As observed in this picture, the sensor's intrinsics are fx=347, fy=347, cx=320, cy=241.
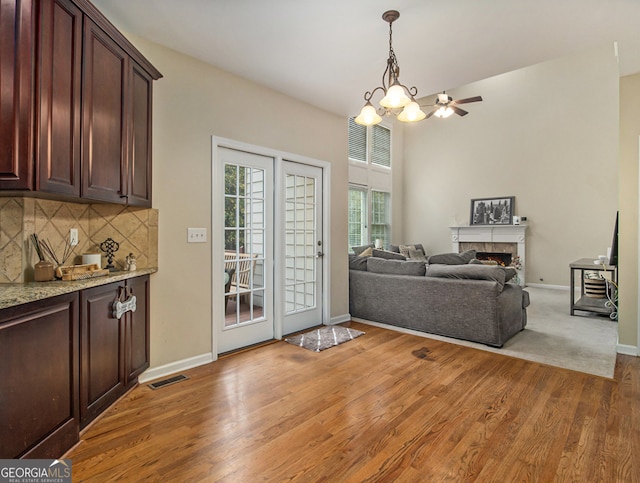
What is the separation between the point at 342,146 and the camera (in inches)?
179

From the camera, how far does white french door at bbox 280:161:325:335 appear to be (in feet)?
12.9

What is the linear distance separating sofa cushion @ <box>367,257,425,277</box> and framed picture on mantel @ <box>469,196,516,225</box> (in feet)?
15.3

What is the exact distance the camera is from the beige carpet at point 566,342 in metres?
3.15

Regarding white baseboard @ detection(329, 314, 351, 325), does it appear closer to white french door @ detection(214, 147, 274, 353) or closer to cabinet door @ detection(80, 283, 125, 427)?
white french door @ detection(214, 147, 274, 353)

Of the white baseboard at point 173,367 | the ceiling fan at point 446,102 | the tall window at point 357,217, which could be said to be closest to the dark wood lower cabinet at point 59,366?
the white baseboard at point 173,367

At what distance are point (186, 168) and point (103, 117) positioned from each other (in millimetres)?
860

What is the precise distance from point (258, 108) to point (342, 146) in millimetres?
1372

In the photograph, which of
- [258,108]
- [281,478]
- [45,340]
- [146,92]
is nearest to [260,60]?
[258,108]

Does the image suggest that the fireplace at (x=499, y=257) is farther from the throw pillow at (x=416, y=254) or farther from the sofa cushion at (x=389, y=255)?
the sofa cushion at (x=389, y=255)

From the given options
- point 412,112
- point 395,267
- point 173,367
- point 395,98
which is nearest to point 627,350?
point 395,267

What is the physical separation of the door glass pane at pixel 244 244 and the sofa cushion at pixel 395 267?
1584mm

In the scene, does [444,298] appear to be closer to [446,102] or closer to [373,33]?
[373,33]

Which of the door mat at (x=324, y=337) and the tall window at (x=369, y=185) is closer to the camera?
the door mat at (x=324, y=337)

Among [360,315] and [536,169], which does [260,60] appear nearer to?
[360,315]
